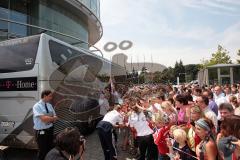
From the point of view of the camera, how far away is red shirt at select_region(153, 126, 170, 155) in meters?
5.45

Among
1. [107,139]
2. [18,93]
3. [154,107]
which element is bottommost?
[107,139]

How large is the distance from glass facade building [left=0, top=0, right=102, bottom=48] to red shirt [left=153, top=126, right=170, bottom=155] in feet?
29.5

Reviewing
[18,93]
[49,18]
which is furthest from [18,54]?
[49,18]

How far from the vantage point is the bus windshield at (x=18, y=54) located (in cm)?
753

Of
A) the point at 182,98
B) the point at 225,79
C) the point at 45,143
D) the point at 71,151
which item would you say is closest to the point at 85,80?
the point at 45,143

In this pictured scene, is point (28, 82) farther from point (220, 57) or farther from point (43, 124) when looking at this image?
point (220, 57)

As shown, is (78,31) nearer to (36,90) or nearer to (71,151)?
(36,90)

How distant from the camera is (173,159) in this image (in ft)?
15.6

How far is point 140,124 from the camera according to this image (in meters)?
6.38

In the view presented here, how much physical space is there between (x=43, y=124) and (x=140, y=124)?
2.14m

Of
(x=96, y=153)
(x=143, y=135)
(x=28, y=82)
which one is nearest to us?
(x=143, y=135)

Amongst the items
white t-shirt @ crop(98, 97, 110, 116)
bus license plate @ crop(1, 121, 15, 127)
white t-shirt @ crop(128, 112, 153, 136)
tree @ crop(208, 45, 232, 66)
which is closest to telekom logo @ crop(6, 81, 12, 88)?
bus license plate @ crop(1, 121, 15, 127)

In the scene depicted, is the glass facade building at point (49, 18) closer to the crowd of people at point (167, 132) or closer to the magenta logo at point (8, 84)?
the magenta logo at point (8, 84)

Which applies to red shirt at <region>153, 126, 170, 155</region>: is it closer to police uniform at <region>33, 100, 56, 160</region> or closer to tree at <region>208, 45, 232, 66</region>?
police uniform at <region>33, 100, 56, 160</region>
